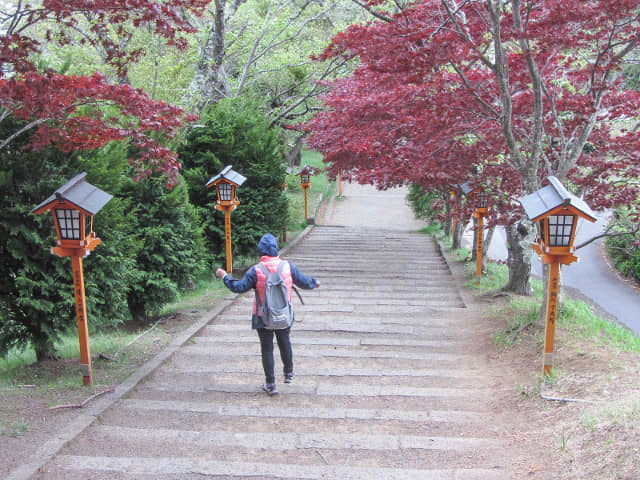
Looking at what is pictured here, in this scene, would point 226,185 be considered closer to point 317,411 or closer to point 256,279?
point 256,279

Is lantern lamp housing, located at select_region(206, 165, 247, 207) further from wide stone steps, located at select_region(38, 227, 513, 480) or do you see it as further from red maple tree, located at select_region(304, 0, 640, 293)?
red maple tree, located at select_region(304, 0, 640, 293)

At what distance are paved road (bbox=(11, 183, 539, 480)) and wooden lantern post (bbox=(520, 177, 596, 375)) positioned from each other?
99cm

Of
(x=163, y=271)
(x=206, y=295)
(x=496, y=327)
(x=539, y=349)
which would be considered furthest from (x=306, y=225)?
(x=539, y=349)

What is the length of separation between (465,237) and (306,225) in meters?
7.15

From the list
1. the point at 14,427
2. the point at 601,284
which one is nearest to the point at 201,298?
the point at 14,427

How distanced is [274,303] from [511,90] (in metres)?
5.18

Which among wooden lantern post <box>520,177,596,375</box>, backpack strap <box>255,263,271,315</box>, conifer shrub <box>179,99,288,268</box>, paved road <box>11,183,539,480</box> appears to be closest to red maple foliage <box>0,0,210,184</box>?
backpack strap <box>255,263,271,315</box>

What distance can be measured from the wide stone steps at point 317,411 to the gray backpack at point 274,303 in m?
0.77

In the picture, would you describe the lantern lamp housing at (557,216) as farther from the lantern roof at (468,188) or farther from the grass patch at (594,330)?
the lantern roof at (468,188)

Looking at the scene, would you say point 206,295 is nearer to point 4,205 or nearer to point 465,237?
point 4,205

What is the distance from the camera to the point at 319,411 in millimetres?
4922

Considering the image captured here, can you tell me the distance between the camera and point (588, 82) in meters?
7.62

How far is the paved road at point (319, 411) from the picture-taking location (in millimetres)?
3873

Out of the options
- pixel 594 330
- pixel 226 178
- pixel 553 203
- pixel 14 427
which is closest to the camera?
pixel 14 427
